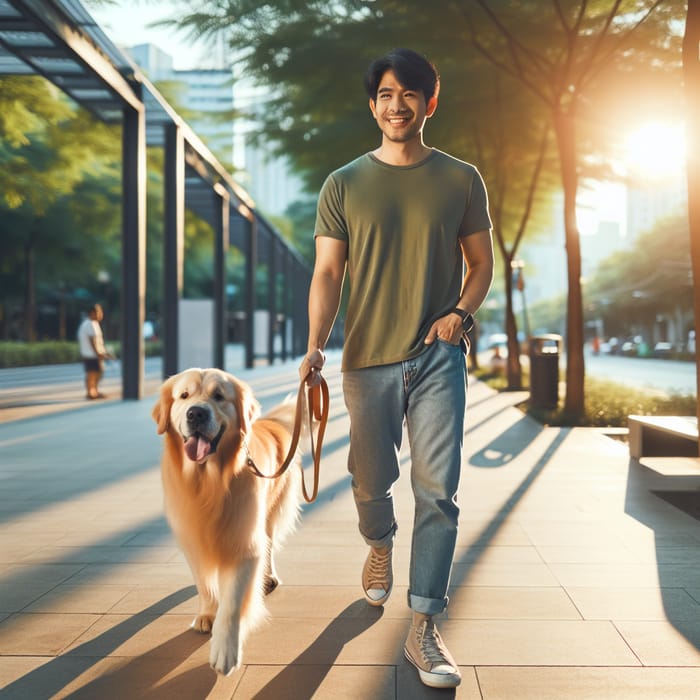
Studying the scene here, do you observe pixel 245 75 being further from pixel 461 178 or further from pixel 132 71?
pixel 461 178

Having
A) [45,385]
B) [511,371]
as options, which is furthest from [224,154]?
[511,371]

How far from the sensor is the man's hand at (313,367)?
3.35 meters

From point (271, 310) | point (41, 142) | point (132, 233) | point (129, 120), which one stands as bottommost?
point (271, 310)

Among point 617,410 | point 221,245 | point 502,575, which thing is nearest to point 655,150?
point 617,410

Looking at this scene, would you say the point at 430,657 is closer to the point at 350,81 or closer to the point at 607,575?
the point at 607,575

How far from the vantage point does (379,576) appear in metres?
3.82

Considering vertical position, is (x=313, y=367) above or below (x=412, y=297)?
below

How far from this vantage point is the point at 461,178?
3.33m

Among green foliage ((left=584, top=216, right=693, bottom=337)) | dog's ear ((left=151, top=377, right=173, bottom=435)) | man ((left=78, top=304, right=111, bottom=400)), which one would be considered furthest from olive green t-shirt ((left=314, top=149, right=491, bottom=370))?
green foliage ((left=584, top=216, right=693, bottom=337))

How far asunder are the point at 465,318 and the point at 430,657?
1241 millimetres

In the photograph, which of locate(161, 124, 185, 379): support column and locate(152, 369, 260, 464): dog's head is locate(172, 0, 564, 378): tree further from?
locate(152, 369, 260, 464): dog's head

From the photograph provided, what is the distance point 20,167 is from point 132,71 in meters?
8.14

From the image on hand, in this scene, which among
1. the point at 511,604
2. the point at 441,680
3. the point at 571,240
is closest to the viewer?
the point at 441,680

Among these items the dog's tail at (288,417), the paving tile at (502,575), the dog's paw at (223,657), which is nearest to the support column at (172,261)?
the dog's tail at (288,417)
